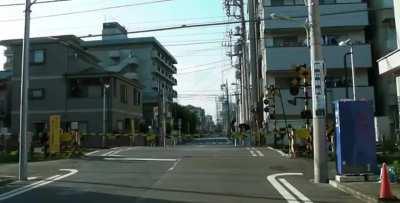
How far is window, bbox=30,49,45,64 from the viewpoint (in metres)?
59.5

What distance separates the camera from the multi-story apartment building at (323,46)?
50.5m

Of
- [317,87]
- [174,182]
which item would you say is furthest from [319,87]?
[174,182]

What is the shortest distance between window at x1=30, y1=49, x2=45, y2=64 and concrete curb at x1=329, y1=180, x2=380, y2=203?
46101 mm

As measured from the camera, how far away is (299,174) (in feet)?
68.0

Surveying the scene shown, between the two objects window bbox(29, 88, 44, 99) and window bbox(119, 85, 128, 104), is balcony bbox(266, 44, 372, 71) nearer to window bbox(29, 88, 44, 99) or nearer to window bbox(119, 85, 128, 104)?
window bbox(119, 85, 128, 104)

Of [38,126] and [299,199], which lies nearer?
[299,199]

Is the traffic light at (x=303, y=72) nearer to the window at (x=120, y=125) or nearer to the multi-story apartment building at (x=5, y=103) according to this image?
the window at (x=120, y=125)

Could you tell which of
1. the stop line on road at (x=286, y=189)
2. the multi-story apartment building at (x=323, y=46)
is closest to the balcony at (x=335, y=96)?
the multi-story apartment building at (x=323, y=46)

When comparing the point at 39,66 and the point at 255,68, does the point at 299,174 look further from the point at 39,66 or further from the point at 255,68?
the point at 39,66

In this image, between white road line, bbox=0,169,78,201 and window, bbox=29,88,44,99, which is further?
window, bbox=29,88,44,99

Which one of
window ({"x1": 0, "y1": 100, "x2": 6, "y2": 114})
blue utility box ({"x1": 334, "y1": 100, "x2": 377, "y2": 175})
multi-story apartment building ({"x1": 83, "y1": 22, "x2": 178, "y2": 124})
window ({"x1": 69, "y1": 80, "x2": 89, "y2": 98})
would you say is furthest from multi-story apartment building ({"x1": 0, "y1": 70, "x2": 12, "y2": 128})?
blue utility box ({"x1": 334, "y1": 100, "x2": 377, "y2": 175})

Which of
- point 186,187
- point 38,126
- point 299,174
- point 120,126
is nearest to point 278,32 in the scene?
point 120,126

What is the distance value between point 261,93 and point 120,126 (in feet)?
46.5

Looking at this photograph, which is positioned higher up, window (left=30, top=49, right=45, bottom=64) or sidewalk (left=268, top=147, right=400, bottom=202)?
window (left=30, top=49, right=45, bottom=64)
